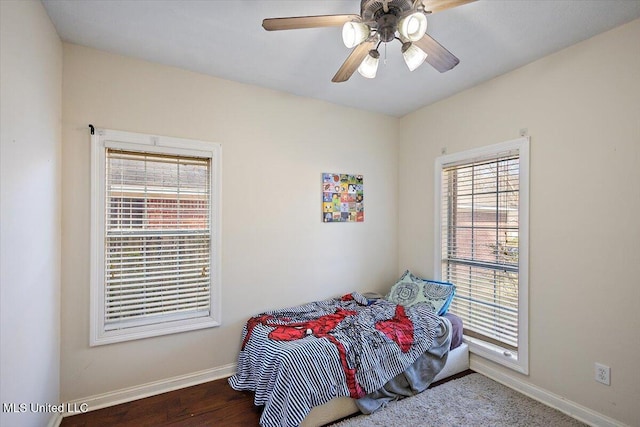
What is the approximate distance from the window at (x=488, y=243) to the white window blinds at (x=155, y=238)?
2355 mm

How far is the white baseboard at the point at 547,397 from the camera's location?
1931 mm

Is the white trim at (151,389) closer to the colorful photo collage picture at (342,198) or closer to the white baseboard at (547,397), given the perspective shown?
the colorful photo collage picture at (342,198)

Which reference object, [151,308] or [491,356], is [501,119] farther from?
[151,308]

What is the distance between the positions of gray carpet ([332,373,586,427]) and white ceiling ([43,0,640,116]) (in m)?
2.47

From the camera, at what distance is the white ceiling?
1721 mm

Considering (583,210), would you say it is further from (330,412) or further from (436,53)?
(330,412)

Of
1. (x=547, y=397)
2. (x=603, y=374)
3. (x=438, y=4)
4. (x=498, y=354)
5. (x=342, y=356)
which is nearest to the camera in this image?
(x=438, y=4)

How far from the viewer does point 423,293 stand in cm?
293

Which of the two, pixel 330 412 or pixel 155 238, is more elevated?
pixel 155 238

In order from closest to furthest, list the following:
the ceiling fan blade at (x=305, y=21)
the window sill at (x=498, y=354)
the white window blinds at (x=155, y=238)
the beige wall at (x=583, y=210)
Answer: the ceiling fan blade at (x=305, y=21) → the beige wall at (x=583, y=210) → the white window blinds at (x=155, y=238) → the window sill at (x=498, y=354)

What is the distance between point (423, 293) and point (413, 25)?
2.38 meters

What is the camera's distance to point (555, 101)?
2207mm

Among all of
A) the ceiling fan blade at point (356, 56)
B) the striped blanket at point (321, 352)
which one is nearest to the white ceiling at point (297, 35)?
the ceiling fan blade at point (356, 56)

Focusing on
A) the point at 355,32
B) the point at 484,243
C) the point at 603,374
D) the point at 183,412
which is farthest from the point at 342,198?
the point at 603,374
